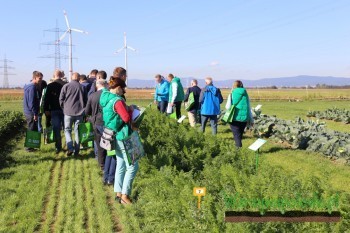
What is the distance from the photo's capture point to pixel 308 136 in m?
11.5

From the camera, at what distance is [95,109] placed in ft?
24.7

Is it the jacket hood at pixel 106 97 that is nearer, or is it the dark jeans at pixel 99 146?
the jacket hood at pixel 106 97

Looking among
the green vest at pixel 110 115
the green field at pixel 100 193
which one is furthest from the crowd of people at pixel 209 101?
the green vest at pixel 110 115

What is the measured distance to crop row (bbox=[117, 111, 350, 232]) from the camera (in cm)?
352

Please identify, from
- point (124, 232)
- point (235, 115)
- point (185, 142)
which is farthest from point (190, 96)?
point (124, 232)

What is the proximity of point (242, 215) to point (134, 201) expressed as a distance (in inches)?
156

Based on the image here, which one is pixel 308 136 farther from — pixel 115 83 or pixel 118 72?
pixel 115 83

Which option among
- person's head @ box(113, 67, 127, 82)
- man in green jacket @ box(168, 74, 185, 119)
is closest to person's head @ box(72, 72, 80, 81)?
person's head @ box(113, 67, 127, 82)

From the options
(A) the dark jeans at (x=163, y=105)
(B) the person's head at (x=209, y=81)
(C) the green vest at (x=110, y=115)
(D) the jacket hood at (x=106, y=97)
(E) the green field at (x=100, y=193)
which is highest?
(B) the person's head at (x=209, y=81)

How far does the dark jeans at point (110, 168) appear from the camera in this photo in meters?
7.23

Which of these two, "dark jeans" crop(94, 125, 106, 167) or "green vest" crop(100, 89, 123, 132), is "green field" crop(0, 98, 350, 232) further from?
"green vest" crop(100, 89, 123, 132)

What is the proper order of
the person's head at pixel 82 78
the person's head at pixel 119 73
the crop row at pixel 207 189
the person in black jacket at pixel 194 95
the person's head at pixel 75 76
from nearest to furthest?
the crop row at pixel 207 189
the person's head at pixel 119 73
the person's head at pixel 75 76
the person's head at pixel 82 78
the person in black jacket at pixel 194 95

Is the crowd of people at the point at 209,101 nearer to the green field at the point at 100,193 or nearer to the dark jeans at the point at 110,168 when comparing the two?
the green field at the point at 100,193

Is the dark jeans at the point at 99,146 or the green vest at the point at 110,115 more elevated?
the green vest at the point at 110,115
